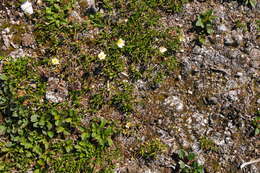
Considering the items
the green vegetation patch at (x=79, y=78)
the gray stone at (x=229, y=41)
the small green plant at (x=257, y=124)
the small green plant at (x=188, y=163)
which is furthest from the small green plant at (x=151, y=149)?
the gray stone at (x=229, y=41)

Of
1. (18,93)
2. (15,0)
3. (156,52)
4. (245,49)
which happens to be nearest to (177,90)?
(156,52)

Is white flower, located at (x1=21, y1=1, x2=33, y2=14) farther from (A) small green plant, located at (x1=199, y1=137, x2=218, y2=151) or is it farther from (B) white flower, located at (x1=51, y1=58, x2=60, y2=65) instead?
(A) small green plant, located at (x1=199, y1=137, x2=218, y2=151)

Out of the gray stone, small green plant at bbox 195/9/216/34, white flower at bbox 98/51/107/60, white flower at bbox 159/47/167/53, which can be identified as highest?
small green plant at bbox 195/9/216/34

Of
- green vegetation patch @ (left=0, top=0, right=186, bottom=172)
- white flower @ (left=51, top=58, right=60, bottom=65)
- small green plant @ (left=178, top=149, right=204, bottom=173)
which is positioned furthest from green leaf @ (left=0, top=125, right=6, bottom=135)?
small green plant @ (left=178, top=149, right=204, bottom=173)

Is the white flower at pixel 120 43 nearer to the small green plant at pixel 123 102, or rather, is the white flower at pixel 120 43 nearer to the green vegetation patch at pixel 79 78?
the green vegetation patch at pixel 79 78

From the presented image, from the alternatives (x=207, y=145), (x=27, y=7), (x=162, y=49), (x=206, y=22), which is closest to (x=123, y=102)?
(x=162, y=49)

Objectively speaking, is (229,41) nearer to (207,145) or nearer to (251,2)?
(251,2)
